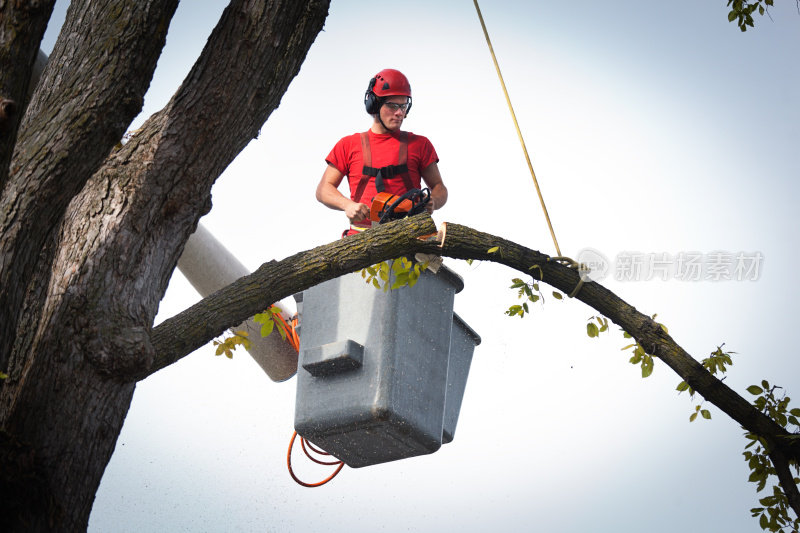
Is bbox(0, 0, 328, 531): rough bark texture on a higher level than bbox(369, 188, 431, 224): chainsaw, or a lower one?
lower

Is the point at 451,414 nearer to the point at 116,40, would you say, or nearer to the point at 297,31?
the point at 297,31

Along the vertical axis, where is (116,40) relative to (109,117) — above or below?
above

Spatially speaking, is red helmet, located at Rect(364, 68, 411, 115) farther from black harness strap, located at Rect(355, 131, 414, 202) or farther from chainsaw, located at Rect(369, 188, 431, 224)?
chainsaw, located at Rect(369, 188, 431, 224)

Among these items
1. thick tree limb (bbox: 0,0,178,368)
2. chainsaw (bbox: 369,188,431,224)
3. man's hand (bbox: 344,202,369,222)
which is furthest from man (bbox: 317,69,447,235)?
thick tree limb (bbox: 0,0,178,368)

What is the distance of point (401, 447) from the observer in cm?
464

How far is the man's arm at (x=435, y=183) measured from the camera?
198 inches

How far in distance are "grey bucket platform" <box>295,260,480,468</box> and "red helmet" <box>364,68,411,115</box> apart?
102 cm

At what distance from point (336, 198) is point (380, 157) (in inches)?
12.5

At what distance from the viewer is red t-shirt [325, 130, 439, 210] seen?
4992 mm

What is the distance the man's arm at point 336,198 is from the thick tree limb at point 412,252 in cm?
114

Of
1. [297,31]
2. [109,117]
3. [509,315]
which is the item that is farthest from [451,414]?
[109,117]

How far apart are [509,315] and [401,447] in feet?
3.67

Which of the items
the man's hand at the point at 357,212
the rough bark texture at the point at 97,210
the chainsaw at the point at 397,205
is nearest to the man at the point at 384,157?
the man's hand at the point at 357,212

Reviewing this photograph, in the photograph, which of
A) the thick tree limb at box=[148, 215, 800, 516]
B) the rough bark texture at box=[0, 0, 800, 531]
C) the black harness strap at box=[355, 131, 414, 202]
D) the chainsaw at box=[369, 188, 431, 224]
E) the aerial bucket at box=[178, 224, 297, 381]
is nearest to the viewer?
the rough bark texture at box=[0, 0, 800, 531]
